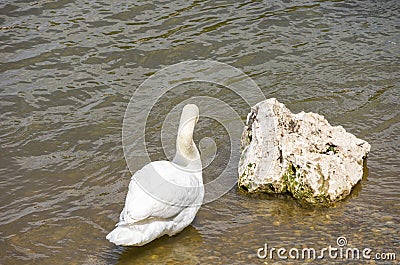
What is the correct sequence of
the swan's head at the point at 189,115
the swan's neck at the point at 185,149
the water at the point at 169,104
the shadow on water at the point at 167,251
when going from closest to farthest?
the shadow on water at the point at 167,251 < the water at the point at 169,104 < the swan's neck at the point at 185,149 < the swan's head at the point at 189,115

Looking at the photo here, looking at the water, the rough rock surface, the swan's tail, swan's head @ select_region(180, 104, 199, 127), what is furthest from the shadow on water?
swan's head @ select_region(180, 104, 199, 127)

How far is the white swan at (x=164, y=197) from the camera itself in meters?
5.07

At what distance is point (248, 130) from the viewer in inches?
268

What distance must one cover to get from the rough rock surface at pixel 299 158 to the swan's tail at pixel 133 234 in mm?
1489

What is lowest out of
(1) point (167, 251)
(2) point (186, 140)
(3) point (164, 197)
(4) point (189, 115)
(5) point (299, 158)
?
(1) point (167, 251)

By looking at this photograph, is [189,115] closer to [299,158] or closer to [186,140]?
[186,140]

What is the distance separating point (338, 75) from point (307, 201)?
3.84 meters

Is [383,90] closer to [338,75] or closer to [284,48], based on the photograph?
[338,75]

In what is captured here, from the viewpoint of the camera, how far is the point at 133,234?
5.05 m

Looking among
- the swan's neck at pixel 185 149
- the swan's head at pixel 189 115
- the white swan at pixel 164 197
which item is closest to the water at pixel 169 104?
the white swan at pixel 164 197

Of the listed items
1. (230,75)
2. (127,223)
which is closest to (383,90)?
(230,75)

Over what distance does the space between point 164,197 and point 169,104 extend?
12.2ft

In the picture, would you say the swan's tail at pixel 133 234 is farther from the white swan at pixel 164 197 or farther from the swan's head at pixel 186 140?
the swan's head at pixel 186 140

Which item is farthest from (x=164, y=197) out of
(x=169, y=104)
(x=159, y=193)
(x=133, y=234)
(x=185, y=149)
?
(x=169, y=104)
